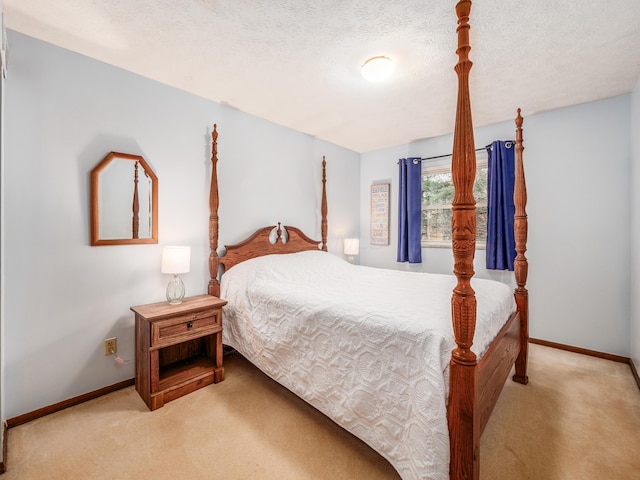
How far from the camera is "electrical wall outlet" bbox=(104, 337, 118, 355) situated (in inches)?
85.1

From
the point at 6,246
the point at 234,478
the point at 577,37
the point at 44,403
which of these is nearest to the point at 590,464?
the point at 234,478

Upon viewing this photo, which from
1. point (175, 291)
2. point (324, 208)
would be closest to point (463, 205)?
point (175, 291)

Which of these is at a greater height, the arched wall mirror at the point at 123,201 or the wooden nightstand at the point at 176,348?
the arched wall mirror at the point at 123,201

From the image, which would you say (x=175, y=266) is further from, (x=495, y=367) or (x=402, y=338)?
(x=495, y=367)

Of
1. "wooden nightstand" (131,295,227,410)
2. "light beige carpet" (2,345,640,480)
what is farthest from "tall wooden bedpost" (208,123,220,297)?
"light beige carpet" (2,345,640,480)

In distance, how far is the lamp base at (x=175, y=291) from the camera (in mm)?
2262

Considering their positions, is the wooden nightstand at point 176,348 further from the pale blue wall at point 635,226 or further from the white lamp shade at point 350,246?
the pale blue wall at point 635,226

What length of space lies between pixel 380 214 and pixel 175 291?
3091 mm

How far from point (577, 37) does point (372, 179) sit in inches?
111

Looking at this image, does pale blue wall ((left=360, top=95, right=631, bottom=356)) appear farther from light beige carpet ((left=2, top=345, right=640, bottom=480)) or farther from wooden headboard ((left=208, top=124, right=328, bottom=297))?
wooden headboard ((left=208, top=124, right=328, bottom=297))

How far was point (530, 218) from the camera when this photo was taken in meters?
3.12

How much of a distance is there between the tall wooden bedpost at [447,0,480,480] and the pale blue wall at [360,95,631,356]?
2.32 m

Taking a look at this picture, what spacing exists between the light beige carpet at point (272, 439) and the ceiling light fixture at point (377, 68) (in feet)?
8.05

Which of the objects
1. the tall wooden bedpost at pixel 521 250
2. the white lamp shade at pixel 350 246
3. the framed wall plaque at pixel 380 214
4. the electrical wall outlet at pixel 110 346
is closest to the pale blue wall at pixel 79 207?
the electrical wall outlet at pixel 110 346
